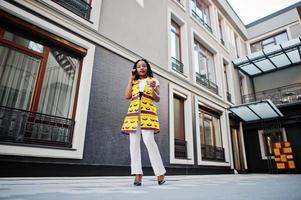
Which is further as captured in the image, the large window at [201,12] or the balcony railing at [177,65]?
the large window at [201,12]

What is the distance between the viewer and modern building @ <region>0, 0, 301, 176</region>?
3057 mm

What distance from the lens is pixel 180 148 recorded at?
5.86m

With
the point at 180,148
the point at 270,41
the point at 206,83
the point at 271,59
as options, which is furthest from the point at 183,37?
the point at 270,41

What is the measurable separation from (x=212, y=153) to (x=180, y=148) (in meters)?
2.09

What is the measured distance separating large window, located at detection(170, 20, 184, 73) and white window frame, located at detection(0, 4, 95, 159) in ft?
11.4

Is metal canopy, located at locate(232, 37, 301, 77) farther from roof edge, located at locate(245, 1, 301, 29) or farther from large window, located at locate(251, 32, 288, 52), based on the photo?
roof edge, located at locate(245, 1, 301, 29)

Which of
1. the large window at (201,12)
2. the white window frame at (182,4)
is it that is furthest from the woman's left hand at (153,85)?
the large window at (201,12)

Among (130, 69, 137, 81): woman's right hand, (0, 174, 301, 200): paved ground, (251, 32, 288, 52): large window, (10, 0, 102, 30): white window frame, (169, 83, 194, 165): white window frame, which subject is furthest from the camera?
(251, 32, 288, 52): large window

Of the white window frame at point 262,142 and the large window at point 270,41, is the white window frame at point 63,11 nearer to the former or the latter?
the white window frame at point 262,142

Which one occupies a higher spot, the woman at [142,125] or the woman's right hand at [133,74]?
the woman's right hand at [133,74]

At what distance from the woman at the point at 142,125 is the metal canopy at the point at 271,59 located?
9252 millimetres

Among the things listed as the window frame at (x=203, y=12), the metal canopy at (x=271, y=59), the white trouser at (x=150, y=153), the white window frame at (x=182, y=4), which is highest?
the window frame at (x=203, y=12)

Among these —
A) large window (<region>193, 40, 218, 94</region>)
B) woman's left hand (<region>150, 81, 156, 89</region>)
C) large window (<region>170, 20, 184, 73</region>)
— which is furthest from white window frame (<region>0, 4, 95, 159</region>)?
large window (<region>193, 40, 218, 94</region>)

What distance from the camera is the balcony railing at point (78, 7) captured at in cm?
391
